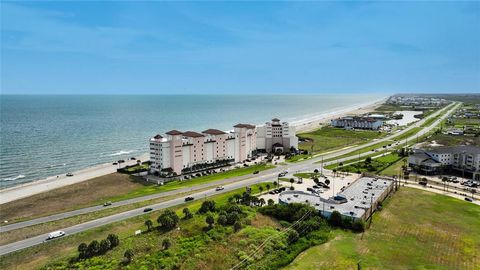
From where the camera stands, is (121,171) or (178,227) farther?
(121,171)

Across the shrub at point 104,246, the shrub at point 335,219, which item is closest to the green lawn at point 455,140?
the shrub at point 335,219

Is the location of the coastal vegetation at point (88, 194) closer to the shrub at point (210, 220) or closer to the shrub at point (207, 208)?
the shrub at point (207, 208)

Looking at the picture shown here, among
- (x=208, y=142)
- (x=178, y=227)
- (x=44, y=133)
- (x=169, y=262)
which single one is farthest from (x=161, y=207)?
(x=44, y=133)

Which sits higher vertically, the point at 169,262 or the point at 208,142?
the point at 208,142

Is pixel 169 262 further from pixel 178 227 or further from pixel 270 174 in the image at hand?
pixel 270 174

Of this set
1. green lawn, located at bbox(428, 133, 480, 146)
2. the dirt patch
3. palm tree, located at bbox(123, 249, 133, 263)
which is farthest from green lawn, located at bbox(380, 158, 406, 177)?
palm tree, located at bbox(123, 249, 133, 263)

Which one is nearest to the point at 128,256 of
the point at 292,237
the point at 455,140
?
the point at 292,237

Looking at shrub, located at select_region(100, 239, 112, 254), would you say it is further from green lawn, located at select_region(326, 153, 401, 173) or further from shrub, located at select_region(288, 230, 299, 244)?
green lawn, located at select_region(326, 153, 401, 173)

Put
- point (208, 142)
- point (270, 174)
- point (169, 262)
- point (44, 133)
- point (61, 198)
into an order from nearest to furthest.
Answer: point (169, 262)
point (61, 198)
point (270, 174)
point (208, 142)
point (44, 133)
